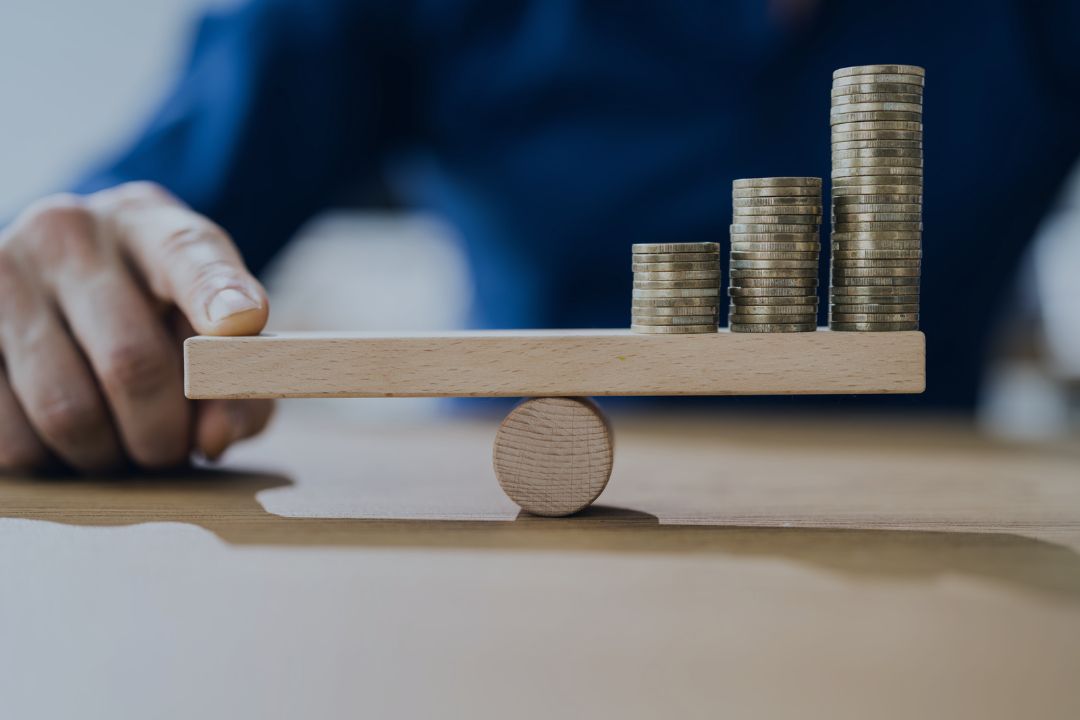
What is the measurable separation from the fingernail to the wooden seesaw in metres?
0.03

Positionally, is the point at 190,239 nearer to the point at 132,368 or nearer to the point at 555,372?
the point at 132,368

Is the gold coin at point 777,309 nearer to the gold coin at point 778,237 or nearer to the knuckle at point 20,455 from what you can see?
the gold coin at point 778,237

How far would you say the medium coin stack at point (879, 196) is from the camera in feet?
3.35

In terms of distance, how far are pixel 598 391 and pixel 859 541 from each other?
0.29 metres

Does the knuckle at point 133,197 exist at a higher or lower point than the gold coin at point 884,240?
higher

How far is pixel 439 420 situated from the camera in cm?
195

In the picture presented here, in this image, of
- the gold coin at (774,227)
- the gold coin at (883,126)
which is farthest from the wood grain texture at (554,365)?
the gold coin at (883,126)

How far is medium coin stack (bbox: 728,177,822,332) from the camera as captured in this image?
103 cm

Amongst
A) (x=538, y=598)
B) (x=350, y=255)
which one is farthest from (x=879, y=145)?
(x=350, y=255)

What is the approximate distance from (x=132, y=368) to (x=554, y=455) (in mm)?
562

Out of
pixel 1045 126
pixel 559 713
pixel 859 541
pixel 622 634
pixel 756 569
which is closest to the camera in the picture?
pixel 559 713

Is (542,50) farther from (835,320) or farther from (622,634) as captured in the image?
(622,634)

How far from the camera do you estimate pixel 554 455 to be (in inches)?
40.0

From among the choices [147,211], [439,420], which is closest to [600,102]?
[439,420]
